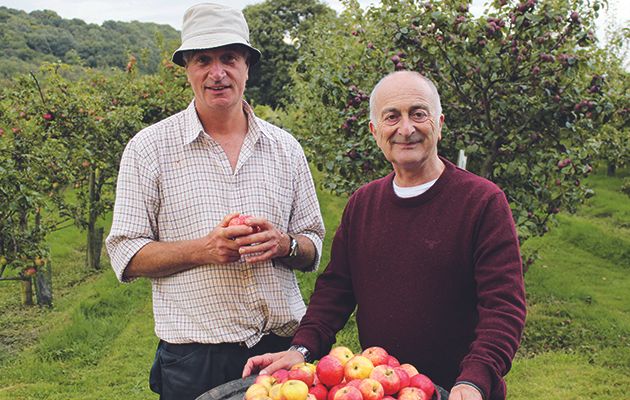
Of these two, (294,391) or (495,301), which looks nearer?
(294,391)

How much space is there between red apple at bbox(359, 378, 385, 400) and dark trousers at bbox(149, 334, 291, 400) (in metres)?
0.74

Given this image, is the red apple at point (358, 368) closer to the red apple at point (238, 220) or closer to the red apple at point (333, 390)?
the red apple at point (333, 390)

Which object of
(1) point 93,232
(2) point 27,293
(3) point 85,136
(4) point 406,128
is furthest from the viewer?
(1) point 93,232

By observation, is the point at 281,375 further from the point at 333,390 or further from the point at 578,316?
the point at 578,316

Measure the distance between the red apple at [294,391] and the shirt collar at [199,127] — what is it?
113 cm

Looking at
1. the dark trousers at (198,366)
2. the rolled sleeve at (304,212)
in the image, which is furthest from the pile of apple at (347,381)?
the rolled sleeve at (304,212)

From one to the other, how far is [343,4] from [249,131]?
179 inches

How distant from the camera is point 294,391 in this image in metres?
1.95

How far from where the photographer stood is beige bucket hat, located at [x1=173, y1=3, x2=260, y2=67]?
249cm

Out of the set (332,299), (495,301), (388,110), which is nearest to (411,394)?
(495,301)

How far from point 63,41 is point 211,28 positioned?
2660cm

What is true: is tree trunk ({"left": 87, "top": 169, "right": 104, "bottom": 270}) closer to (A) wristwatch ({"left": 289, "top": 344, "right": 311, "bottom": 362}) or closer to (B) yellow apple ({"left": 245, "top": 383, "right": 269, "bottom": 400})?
(A) wristwatch ({"left": 289, "top": 344, "right": 311, "bottom": 362})

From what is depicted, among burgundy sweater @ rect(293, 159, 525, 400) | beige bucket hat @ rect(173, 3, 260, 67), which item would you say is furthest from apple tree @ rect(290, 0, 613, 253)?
burgundy sweater @ rect(293, 159, 525, 400)

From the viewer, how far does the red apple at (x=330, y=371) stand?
2143 mm
